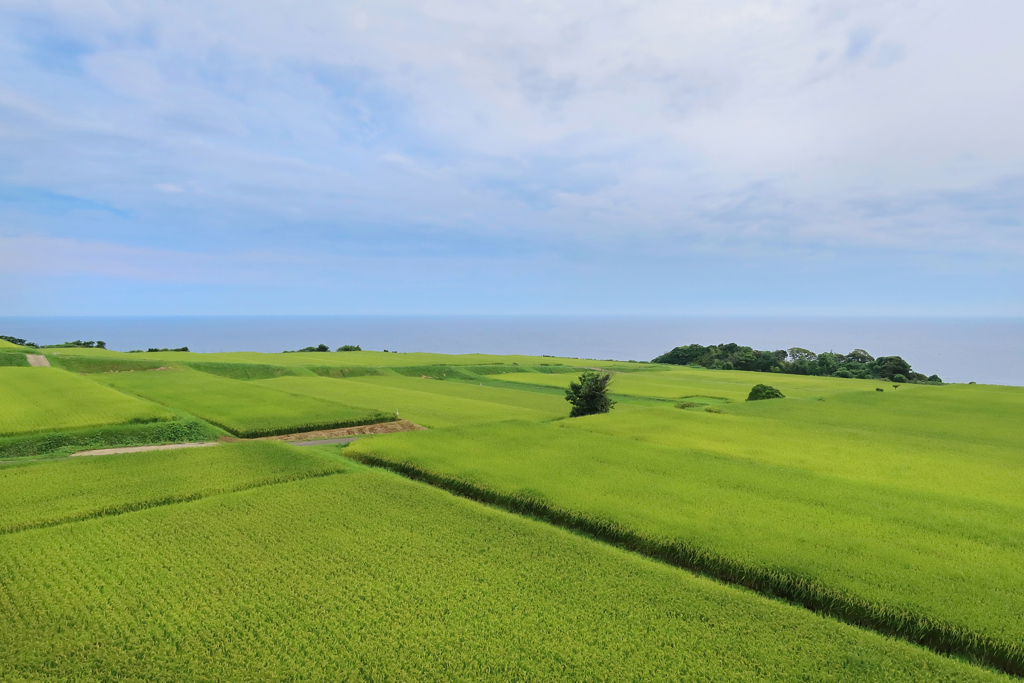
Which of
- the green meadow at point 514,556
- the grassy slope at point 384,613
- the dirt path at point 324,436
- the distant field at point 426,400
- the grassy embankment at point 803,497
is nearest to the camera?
the grassy slope at point 384,613

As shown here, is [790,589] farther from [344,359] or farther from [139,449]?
[344,359]

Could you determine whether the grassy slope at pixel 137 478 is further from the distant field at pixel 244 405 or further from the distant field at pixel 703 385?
the distant field at pixel 703 385

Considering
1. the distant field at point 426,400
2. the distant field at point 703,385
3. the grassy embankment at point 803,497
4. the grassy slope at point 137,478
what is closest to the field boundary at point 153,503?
the grassy slope at point 137,478

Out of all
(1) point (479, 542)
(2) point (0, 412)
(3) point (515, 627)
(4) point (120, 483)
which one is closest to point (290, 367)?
(2) point (0, 412)

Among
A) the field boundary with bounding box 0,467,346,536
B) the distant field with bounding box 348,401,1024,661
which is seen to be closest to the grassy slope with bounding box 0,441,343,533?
the field boundary with bounding box 0,467,346,536

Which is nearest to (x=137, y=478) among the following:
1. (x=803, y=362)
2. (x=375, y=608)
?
(x=375, y=608)

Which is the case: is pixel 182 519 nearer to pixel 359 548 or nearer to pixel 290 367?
pixel 359 548
